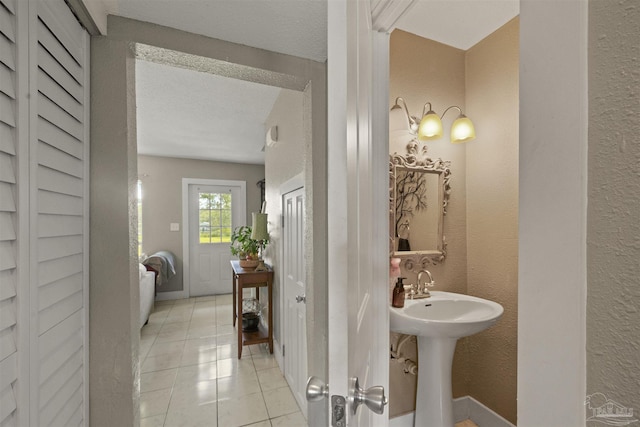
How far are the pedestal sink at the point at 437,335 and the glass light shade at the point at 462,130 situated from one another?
0.96 m

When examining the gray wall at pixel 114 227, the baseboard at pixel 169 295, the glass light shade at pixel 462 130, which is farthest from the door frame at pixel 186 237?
the glass light shade at pixel 462 130

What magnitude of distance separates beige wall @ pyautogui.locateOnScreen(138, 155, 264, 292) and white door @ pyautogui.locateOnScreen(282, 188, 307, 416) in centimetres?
315

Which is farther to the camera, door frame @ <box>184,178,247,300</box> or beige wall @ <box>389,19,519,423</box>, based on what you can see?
door frame @ <box>184,178,247,300</box>

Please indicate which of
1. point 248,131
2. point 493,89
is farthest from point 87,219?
point 248,131

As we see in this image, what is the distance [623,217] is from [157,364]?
324 centimetres

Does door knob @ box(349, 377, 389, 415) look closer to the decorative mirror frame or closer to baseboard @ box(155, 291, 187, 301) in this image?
the decorative mirror frame

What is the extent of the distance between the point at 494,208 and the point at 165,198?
4850mm

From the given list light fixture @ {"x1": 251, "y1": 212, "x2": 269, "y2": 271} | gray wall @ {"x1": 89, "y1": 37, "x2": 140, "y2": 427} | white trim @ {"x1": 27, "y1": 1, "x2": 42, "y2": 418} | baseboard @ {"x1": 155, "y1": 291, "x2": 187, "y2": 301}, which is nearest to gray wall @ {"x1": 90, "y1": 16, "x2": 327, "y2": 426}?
gray wall @ {"x1": 89, "y1": 37, "x2": 140, "y2": 427}

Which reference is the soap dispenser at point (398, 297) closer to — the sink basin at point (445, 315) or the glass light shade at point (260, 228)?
the sink basin at point (445, 315)

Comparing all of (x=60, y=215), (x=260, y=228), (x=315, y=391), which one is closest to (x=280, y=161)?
(x=260, y=228)

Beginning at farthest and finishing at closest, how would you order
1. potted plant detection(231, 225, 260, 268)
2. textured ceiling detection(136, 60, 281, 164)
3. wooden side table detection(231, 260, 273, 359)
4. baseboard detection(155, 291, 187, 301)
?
1. baseboard detection(155, 291, 187, 301)
2. potted plant detection(231, 225, 260, 268)
3. wooden side table detection(231, 260, 273, 359)
4. textured ceiling detection(136, 60, 281, 164)

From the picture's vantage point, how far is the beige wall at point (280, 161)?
77.8 inches

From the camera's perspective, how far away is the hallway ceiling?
3.71 ft

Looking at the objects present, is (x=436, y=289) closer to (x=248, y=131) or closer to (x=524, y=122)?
(x=524, y=122)
